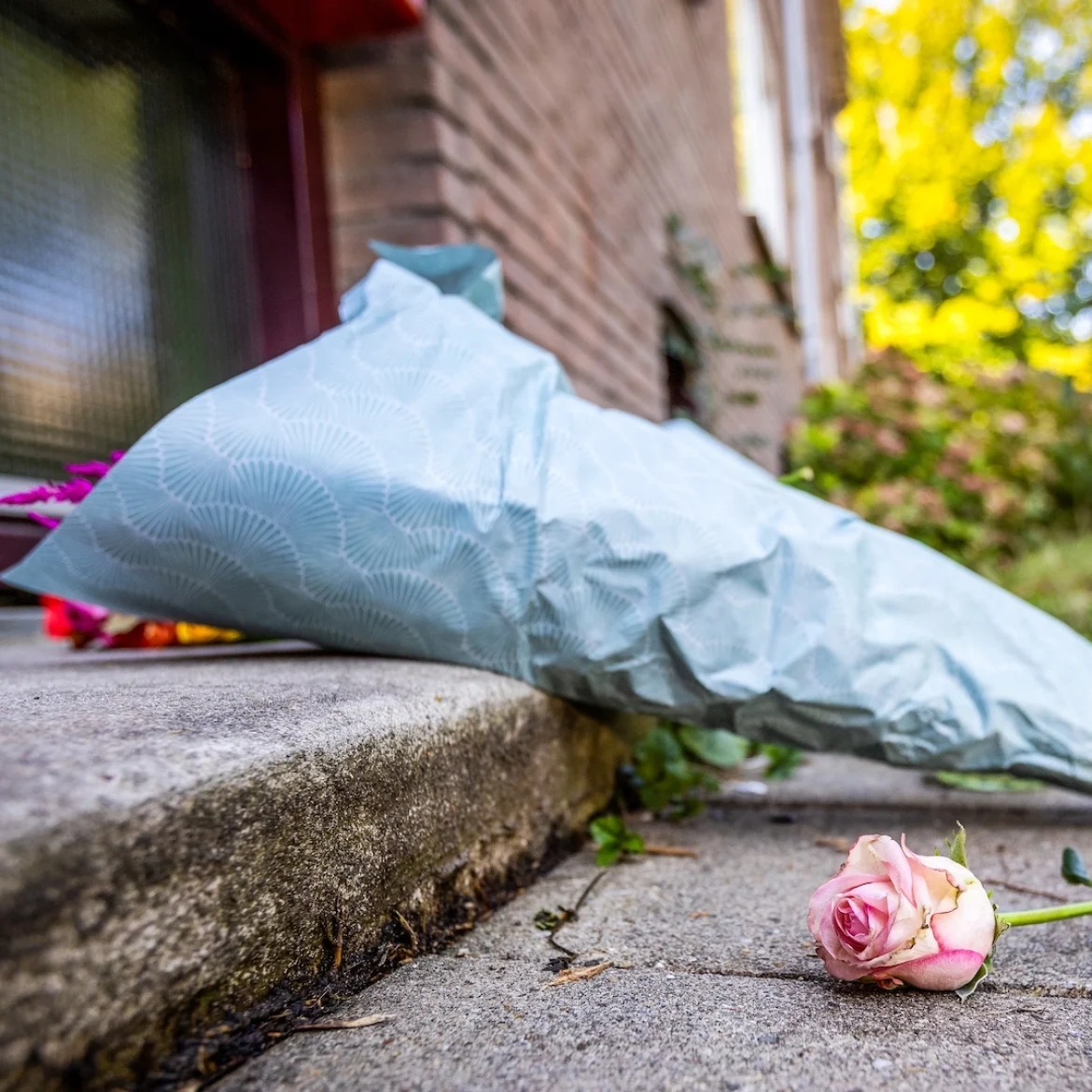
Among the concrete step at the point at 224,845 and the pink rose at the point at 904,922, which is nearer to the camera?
the concrete step at the point at 224,845

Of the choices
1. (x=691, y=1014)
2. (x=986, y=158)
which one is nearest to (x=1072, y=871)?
(x=691, y=1014)

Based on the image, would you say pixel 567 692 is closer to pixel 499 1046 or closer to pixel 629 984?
pixel 629 984

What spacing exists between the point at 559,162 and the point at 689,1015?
2163 millimetres

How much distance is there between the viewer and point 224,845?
57 centimetres

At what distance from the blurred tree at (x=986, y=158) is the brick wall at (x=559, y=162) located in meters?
11.5

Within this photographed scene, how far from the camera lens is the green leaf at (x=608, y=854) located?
3.56 feet

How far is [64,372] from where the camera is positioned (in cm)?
156

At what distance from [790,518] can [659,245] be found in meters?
2.57

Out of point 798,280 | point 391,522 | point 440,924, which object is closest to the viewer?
point 440,924

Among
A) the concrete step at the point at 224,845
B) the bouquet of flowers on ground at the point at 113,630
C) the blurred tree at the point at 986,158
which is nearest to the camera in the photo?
the concrete step at the point at 224,845

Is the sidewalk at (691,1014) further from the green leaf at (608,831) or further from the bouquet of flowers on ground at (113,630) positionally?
the bouquet of flowers on ground at (113,630)

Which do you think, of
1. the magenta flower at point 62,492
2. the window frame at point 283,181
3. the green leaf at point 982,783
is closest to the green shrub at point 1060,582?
the green leaf at point 982,783

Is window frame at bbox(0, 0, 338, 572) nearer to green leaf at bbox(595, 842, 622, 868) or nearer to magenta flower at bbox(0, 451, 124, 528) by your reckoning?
magenta flower at bbox(0, 451, 124, 528)

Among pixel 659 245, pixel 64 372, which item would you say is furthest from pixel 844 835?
pixel 659 245
